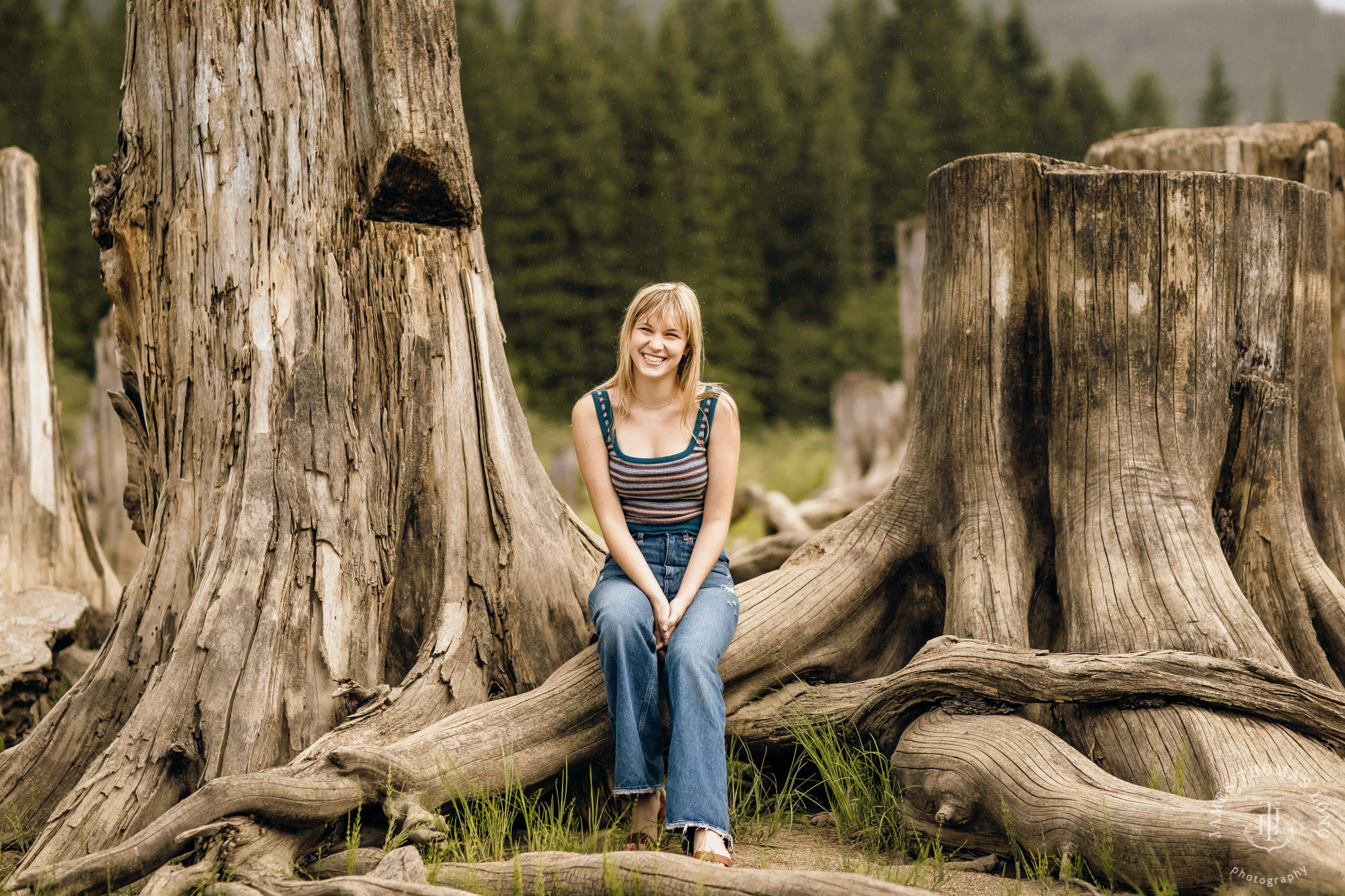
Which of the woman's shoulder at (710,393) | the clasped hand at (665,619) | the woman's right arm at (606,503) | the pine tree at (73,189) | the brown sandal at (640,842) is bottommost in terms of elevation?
the brown sandal at (640,842)

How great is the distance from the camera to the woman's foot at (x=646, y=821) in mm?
2930

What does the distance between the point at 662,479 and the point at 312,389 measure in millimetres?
1232

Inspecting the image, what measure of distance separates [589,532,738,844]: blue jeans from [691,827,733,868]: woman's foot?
21 mm

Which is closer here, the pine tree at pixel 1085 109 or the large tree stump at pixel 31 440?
the large tree stump at pixel 31 440

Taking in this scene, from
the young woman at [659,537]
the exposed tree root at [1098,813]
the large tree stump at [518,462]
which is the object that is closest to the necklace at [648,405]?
the young woman at [659,537]

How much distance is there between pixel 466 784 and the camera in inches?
116

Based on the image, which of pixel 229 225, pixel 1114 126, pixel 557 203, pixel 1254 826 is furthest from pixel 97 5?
pixel 1254 826

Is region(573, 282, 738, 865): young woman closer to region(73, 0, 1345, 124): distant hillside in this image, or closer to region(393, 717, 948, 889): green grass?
region(393, 717, 948, 889): green grass

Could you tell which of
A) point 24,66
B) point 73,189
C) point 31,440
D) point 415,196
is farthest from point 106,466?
point 24,66

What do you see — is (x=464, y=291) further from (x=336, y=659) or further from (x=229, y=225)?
(x=336, y=659)

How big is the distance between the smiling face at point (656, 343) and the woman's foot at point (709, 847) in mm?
1442

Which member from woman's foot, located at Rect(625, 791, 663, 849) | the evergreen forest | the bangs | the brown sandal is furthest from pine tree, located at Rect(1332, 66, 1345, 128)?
the brown sandal

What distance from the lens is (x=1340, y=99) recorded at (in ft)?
136

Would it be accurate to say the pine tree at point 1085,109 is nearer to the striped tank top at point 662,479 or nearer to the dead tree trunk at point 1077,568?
the dead tree trunk at point 1077,568
